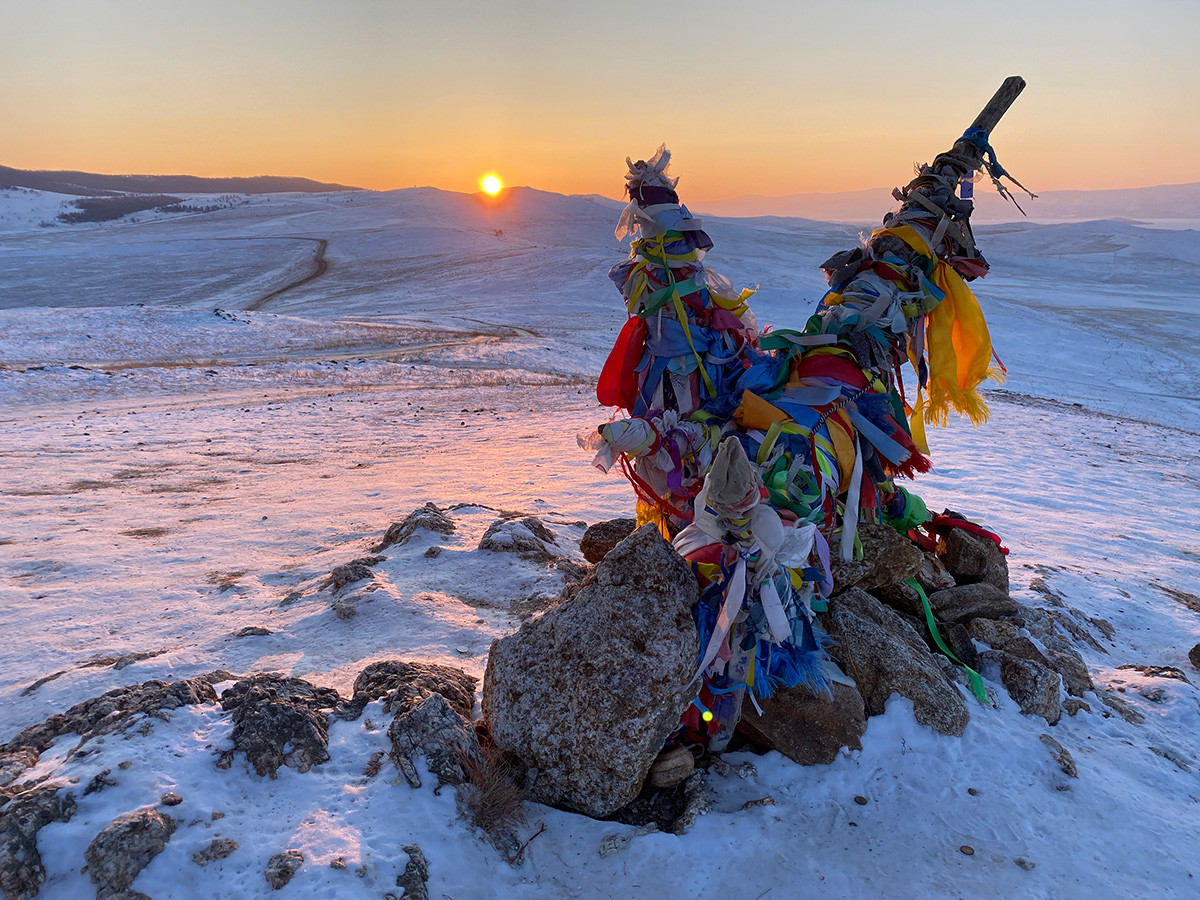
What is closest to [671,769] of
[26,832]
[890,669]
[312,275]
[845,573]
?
[890,669]

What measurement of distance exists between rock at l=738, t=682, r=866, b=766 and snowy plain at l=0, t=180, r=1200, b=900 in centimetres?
7

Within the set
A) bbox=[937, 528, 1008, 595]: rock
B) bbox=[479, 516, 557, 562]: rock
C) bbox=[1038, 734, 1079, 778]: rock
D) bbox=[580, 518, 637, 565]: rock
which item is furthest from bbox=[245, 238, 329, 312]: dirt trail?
bbox=[1038, 734, 1079, 778]: rock

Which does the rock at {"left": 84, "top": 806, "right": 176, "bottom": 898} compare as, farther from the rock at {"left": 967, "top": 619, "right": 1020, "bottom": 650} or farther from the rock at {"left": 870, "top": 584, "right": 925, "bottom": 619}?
the rock at {"left": 967, "top": 619, "right": 1020, "bottom": 650}

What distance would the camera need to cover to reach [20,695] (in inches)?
147

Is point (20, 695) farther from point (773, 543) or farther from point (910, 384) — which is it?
point (910, 384)

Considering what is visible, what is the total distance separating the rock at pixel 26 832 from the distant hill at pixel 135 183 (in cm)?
11561

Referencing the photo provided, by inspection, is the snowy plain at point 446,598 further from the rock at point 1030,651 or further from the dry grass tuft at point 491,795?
the rock at point 1030,651

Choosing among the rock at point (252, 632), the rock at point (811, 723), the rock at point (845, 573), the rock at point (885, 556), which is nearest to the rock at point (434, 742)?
the rock at point (811, 723)

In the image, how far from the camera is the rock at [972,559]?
15.8 feet

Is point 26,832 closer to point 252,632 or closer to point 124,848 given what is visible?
point 124,848

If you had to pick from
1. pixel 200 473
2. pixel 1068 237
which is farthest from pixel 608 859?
pixel 1068 237

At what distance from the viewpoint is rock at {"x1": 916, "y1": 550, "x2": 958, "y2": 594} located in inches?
178

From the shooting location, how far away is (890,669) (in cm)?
362

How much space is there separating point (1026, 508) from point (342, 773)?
7.64 metres
